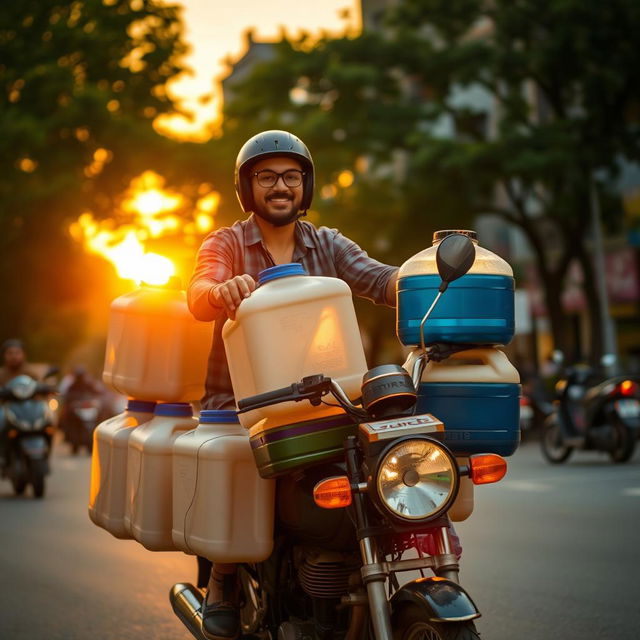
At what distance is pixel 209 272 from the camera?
398cm

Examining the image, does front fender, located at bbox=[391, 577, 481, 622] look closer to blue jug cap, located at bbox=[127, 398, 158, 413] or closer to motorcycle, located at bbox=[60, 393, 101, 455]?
blue jug cap, located at bbox=[127, 398, 158, 413]

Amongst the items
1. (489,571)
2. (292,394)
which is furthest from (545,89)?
(292,394)

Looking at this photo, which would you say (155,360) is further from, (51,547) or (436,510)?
(51,547)

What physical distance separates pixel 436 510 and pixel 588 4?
67.1 ft

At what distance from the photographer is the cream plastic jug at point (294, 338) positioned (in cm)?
345

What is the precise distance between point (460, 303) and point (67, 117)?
2646 cm

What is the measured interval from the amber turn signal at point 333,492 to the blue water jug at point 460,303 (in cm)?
58

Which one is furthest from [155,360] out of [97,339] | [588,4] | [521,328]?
[97,339]

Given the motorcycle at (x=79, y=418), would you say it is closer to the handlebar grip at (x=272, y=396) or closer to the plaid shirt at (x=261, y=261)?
the plaid shirt at (x=261, y=261)

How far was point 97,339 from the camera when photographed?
66.0 meters

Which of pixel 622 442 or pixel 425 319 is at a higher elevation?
pixel 425 319

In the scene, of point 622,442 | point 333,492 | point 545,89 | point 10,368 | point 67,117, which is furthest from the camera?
point 67,117

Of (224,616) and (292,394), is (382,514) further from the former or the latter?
(224,616)

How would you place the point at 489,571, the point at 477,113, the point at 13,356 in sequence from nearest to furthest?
the point at 489,571 → the point at 13,356 → the point at 477,113
